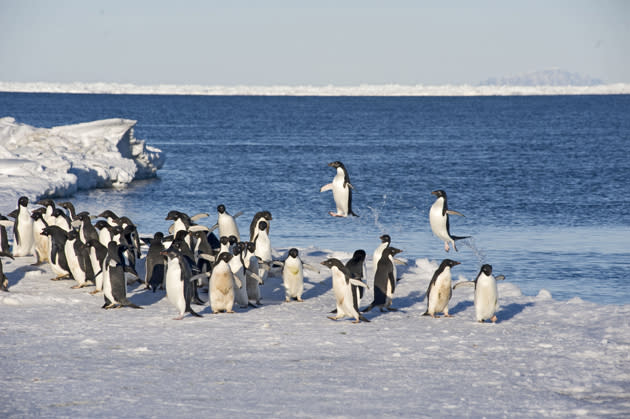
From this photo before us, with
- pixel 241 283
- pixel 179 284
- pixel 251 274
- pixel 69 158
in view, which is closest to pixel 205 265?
pixel 251 274

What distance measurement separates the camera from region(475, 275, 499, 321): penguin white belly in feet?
34.1

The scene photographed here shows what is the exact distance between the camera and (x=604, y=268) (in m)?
17.8

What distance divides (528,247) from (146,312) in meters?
12.5

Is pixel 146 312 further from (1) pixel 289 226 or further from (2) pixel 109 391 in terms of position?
(1) pixel 289 226

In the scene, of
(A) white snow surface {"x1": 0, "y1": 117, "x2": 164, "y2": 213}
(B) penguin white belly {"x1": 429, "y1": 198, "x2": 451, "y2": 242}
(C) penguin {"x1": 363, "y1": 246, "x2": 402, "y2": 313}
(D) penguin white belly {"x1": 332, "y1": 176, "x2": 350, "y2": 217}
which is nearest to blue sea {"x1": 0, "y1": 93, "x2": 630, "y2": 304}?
(A) white snow surface {"x1": 0, "y1": 117, "x2": 164, "y2": 213}

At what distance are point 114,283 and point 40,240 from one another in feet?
10.8

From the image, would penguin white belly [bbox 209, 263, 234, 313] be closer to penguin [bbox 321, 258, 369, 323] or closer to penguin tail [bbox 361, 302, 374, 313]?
penguin [bbox 321, 258, 369, 323]

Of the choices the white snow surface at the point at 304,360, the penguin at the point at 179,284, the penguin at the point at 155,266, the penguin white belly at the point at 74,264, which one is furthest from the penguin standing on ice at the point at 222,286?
the penguin white belly at the point at 74,264

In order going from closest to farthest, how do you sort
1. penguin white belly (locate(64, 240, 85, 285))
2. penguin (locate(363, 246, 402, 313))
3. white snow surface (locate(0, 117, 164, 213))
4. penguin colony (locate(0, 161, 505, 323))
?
penguin colony (locate(0, 161, 505, 323)) < penguin (locate(363, 246, 402, 313)) < penguin white belly (locate(64, 240, 85, 285)) < white snow surface (locate(0, 117, 164, 213))

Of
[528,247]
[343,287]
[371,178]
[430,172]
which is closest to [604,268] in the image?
[528,247]

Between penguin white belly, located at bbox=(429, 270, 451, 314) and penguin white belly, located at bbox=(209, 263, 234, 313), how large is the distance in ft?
8.51

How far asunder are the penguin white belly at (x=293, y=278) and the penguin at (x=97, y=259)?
254 cm

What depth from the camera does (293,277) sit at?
11.7 m

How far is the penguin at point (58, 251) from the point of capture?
12.5 metres
